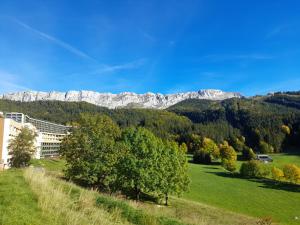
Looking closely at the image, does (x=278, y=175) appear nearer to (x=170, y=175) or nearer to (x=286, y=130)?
(x=170, y=175)

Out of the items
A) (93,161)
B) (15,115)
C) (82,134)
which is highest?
(15,115)

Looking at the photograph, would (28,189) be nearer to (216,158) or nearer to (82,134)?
(82,134)

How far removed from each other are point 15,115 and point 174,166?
265ft

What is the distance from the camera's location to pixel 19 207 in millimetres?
9984

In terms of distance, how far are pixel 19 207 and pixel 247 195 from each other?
68200 mm

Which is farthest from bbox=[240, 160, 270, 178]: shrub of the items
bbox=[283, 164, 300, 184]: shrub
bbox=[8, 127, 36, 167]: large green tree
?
bbox=[8, 127, 36, 167]: large green tree

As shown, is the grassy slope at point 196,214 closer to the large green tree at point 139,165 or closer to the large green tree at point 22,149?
the large green tree at point 139,165

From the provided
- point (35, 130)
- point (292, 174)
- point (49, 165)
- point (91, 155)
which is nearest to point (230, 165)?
point (292, 174)

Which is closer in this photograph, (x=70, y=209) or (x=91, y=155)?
(x=70, y=209)

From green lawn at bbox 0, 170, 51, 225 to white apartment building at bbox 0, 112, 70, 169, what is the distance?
58.0 meters

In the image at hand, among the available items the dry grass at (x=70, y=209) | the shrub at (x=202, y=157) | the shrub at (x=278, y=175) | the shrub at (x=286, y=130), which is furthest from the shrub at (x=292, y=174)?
the dry grass at (x=70, y=209)

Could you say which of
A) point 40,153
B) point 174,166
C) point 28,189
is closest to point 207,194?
point 174,166

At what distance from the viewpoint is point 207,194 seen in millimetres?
67438

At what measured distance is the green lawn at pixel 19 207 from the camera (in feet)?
28.4
